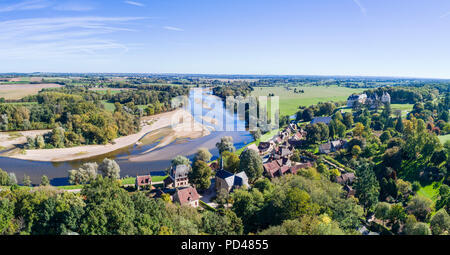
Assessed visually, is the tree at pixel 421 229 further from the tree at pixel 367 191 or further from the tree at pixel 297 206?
the tree at pixel 297 206

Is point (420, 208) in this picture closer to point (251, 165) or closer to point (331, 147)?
point (251, 165)

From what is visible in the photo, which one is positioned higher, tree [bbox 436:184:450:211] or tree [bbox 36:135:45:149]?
tree [bbox 36:135:45:149]

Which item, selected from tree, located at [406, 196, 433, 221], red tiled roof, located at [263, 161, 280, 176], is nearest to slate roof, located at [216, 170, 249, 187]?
red tiled roof, located at [263, 161, 280, 176]

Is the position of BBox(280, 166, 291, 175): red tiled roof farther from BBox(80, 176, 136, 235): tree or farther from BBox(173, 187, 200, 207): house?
BBox(80, 176, 136, 235): tree

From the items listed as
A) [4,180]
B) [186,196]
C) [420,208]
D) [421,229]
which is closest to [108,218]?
[186,196]

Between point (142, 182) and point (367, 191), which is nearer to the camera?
point (367, 191)

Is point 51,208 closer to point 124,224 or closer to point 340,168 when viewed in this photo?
point 124,224
